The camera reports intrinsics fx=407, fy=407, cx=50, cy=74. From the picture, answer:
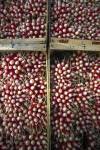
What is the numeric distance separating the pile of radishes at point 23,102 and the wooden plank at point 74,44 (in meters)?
0.16

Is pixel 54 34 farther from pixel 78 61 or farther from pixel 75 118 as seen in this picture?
pixel 75 118

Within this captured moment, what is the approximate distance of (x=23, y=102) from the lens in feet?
11.8

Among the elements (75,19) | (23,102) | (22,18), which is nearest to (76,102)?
(23,102)

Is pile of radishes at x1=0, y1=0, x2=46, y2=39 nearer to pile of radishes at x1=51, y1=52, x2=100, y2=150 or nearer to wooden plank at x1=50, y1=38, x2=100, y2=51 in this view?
wooden plank at x1=50, y1=38, x2=100, y2=51

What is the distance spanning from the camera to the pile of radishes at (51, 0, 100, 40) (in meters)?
3.87

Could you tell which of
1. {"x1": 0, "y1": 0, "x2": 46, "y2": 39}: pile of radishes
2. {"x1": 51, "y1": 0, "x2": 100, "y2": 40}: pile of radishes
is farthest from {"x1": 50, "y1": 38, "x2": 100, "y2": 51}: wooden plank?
{"x1": 0, "y1": 0, "x2": 46, "y2": 39}: pile of radishes

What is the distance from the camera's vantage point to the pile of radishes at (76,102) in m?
Answer: 3.52

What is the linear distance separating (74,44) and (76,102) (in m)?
0.55

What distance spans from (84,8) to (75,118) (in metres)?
1.14

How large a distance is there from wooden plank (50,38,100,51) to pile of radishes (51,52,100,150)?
0.09 meters

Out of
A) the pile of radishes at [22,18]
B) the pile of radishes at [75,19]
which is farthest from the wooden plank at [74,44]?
the pile of radishes at [22,18]

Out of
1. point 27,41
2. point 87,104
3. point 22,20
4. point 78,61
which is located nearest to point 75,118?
point 87,104

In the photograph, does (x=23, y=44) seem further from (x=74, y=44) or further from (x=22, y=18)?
(x=74, y=44)

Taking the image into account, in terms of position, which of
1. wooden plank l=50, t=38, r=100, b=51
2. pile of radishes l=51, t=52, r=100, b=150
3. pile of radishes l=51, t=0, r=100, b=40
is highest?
pile of radishes l=51, t=0, r=100, b=40
